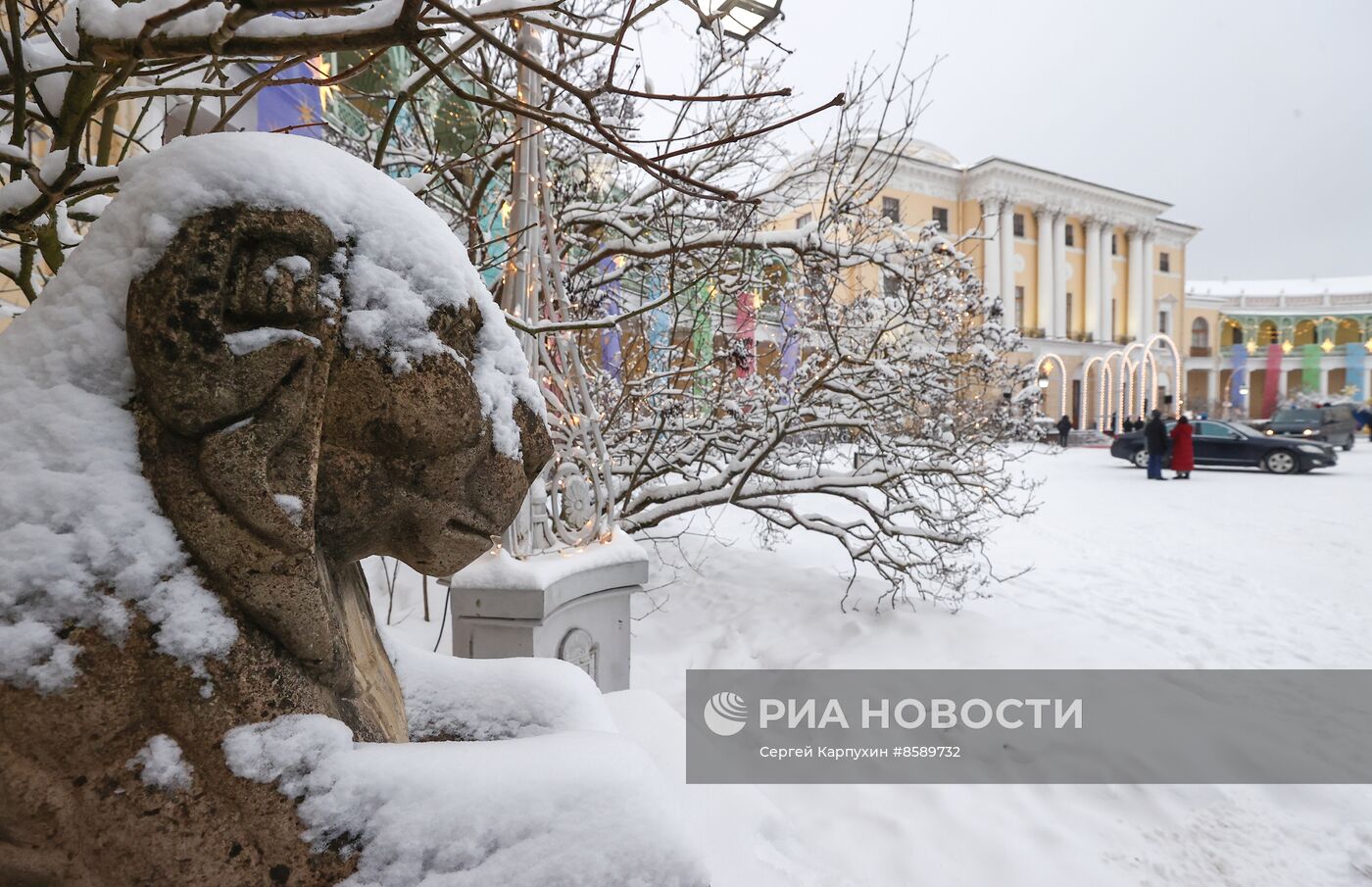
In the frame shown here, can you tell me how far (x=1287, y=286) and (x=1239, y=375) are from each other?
11.1m

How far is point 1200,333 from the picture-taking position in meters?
50.2

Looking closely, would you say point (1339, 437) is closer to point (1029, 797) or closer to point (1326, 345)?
point (1029, 797)

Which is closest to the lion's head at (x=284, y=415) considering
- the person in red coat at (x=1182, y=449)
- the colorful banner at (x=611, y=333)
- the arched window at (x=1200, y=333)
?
the colorful banner at (x=611, y=333)

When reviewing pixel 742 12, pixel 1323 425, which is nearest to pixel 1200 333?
pixel 1323 425

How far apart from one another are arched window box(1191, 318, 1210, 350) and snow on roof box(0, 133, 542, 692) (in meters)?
61.4

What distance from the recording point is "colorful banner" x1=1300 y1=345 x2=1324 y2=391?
49094 mm

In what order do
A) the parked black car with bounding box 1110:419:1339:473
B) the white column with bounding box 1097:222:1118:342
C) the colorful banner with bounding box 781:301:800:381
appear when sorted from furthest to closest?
the white column with bounding box 1097:222:1118:342
the parked black car with bounding box 1110:419:1339:473
the colorful banner with bounding box 781:301:800:381

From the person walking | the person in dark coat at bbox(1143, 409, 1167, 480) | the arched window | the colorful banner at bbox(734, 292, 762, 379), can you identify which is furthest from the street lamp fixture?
the arched window

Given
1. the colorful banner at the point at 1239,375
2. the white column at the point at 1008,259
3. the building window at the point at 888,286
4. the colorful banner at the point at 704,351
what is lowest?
the colorful banner at the point at 704,351

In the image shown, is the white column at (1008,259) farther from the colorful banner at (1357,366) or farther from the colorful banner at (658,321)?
the colorful banner at (658,321)

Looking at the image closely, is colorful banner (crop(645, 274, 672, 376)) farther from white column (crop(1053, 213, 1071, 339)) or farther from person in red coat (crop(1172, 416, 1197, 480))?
white column (crop(1053, 213, 1071, 339))

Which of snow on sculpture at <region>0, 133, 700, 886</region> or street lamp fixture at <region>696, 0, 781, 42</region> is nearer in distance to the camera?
snow on sculpture at <region>0, 133, 700, 886</region>

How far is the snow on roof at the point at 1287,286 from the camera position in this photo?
2014 inches

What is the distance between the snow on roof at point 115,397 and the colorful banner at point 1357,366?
6455cm
